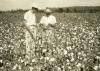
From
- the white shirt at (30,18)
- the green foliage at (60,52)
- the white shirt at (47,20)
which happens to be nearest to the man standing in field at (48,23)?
the white shirt at (47,20)

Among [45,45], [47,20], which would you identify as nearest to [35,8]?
[47,20]

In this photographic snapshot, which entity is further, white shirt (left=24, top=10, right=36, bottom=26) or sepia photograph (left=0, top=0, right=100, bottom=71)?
white shirt (left=24, top=10, right=36, bottom=26)

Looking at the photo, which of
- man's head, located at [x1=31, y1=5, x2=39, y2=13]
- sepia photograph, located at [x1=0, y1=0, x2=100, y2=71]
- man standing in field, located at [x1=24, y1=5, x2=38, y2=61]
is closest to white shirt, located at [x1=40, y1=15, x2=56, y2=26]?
sepia photograph, located at [x1=0, y1=0, x2=100, y2=71]

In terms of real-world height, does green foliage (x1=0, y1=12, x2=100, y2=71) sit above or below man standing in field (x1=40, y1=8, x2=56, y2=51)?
below

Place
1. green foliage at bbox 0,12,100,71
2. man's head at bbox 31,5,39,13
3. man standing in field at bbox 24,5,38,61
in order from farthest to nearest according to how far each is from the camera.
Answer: man's head at bbox 31,5,39,13 → man standing in field at bbox 24,5,38,61 → green foliage at bbox 0,12,100,71

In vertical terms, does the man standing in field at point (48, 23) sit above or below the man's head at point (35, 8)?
below

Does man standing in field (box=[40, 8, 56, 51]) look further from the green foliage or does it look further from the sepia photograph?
the green foliage

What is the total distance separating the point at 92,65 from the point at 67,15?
3.34 m

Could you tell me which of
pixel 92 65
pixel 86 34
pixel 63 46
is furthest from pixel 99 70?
pixel 86 34

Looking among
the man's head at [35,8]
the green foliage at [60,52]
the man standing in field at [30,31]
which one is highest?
the man's head at [35,8]

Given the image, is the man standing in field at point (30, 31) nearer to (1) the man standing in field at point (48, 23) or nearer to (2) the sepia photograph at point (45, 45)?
(2) the sepia photograph at point (45, 45)

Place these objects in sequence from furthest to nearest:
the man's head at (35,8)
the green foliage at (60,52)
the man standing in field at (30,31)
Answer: the man's head at (35,8)
the man standing in field at (30,31)
the green foliage at (60,52)

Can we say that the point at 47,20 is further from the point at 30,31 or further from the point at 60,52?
the point at 60,52

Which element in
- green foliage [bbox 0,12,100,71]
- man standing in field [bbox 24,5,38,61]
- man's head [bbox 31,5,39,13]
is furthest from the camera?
man's head [bbox 31,5,39,13]
